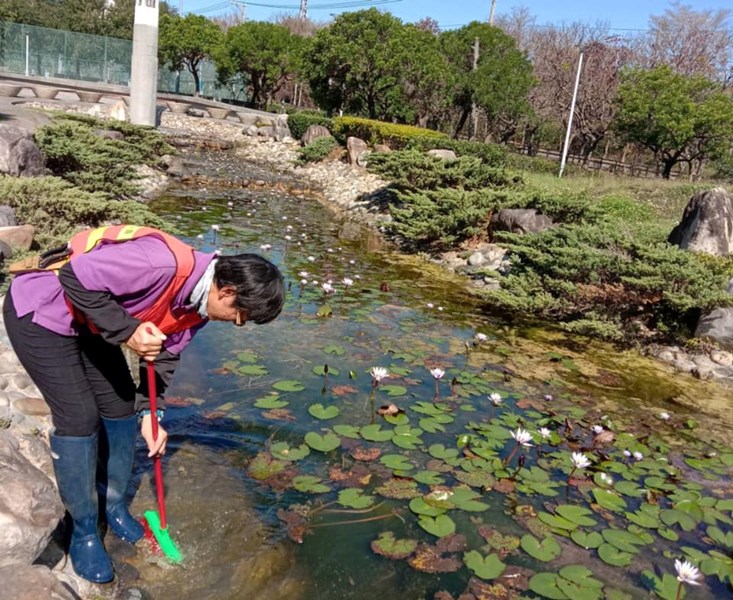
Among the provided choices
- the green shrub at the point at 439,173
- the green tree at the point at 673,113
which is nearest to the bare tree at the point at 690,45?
the green tree at the point at 673,113

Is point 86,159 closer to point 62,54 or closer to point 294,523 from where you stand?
point 294,523

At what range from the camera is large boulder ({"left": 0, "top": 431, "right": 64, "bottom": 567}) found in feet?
6.55

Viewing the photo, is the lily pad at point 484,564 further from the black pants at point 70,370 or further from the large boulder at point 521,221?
the large boulder at point 521,221

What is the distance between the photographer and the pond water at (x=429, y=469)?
2.64 m

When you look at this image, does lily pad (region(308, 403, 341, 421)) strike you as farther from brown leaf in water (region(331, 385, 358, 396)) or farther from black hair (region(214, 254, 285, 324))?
black hair (region(214, 254, 285, 324))

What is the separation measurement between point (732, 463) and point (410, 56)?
1885 centimetres

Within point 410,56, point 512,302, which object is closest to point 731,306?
point 512,302

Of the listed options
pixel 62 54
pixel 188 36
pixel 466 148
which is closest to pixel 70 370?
pixel 466 148

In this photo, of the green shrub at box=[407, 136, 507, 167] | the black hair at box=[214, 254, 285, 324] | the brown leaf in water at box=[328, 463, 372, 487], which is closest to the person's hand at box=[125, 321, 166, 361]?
the black hair at box=[214, 254, 285, 324]

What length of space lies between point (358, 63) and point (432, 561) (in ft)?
67.0

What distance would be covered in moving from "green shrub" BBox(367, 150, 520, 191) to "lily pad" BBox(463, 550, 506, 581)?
29.1 feet

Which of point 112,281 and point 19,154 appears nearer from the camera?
point 112,281

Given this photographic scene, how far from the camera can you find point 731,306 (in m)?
5.82

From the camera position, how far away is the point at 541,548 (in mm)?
2824
